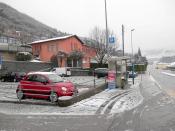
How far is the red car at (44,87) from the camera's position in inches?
791

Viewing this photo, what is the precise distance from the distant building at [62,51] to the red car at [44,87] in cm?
5035

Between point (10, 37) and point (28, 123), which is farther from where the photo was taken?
point (10, 37)

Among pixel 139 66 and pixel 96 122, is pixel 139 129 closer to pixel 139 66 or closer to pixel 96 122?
pixel 96 122

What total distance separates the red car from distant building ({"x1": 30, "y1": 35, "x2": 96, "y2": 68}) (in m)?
50.3

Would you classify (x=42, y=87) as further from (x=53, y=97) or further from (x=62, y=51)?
(x=62, y=51)

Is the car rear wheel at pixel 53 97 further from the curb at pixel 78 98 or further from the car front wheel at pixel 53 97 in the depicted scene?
the curb at pixel 78 98

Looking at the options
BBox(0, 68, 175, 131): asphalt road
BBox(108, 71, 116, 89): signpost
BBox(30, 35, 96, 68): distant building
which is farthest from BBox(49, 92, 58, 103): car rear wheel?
BBox(30, 35, 96, 68): distant building

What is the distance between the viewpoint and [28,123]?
13.4 meters

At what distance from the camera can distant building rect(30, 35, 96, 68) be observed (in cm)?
7388

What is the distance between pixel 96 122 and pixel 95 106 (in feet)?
17.0

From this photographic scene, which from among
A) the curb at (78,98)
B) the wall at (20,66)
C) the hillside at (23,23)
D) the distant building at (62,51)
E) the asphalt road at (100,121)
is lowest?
the asphalt road at (100,121)

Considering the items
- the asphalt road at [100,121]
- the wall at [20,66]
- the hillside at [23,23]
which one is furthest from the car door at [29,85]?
the hillside at [23,23]

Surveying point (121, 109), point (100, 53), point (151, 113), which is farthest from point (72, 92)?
point (100, 53)

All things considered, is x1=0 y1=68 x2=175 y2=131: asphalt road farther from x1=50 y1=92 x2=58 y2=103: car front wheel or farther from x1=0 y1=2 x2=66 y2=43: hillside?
x1=0 y1=2 x2=66 y2=43: hillside
